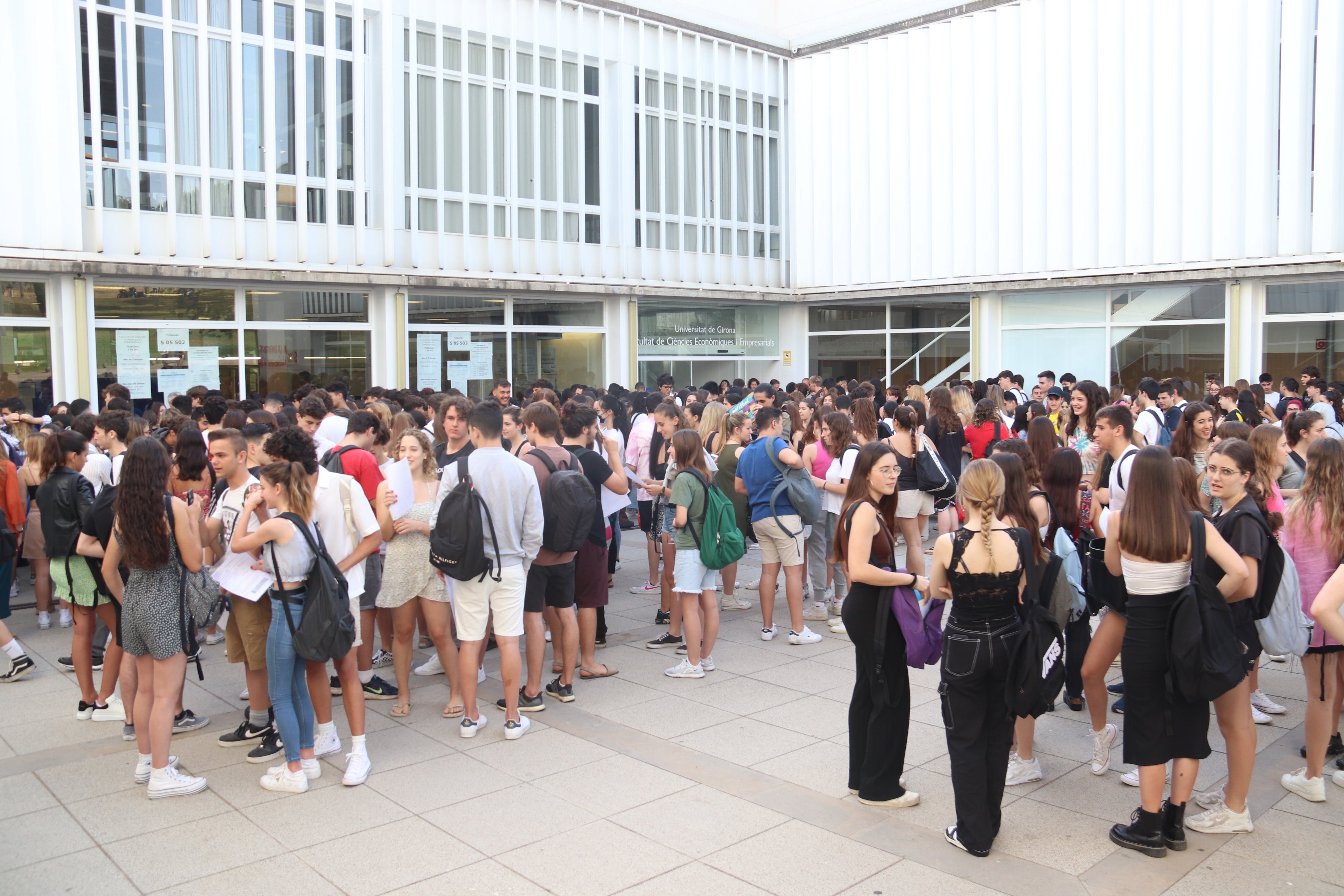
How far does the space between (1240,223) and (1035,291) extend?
4.02 metres

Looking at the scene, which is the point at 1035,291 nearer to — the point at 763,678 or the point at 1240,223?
the point at 1240,223

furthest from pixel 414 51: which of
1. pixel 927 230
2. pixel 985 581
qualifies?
pixel 985 581

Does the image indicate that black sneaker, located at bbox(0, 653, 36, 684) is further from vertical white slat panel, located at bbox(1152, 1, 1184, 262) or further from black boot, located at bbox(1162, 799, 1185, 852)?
vertical white slat panel, located at bbox(1152, 1, 1184, 262)

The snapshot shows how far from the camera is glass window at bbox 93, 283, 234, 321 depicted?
15.4m

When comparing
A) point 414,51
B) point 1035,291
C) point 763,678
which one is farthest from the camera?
point 1035,291

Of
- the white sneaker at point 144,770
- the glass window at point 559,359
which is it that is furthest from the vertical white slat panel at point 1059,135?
the white sneaker at point 144,770

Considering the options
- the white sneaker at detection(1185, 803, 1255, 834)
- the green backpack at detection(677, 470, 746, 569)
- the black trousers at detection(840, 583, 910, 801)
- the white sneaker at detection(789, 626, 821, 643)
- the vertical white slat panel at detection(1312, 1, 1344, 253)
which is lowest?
the white sneaker at detection(1185, 803, 1255, 834)

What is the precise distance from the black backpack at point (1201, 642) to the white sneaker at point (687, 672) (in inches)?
137

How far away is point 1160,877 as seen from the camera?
438 centimetres

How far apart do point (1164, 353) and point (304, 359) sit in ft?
51.7

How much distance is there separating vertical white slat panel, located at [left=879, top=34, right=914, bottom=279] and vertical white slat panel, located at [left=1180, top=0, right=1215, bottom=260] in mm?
5506

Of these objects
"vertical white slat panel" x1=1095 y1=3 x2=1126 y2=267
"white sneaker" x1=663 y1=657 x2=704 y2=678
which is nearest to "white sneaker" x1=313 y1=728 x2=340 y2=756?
"white sneaker" x1=663 y1=657 x2=704 y2=678

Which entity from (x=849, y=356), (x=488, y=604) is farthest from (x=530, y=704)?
(x=849, y=356)

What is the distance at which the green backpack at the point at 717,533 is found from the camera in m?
7.13
